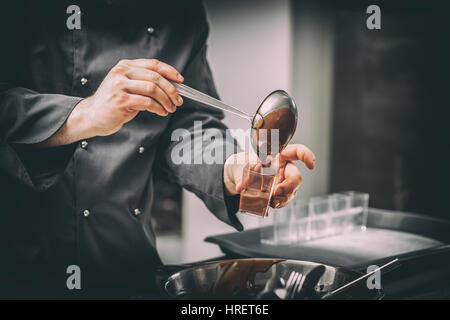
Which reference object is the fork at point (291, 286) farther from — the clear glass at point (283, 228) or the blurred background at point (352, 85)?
the blurred background at point (352, 85)

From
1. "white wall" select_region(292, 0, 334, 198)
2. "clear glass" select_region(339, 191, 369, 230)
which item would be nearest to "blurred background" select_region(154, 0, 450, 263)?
"white wall" select_region(292, 0, 334, 198)

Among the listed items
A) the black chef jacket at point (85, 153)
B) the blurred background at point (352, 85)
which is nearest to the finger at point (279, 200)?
the black chef jacket at point (85, 153)

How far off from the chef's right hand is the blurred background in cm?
92

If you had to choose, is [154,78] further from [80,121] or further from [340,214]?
[340,214]

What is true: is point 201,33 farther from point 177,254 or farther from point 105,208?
point 177,254

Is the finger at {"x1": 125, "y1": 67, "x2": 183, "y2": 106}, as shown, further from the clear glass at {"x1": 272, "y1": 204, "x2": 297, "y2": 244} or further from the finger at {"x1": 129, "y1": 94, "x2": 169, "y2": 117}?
the clear glass at {"x1": 272, "y1": 204, "x2": 297, "y2": 244}

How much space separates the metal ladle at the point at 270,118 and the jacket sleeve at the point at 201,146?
0.12 m

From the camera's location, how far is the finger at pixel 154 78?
54 centimetres

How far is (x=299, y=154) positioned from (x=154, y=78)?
194 mm

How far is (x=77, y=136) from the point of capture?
1.96 ft

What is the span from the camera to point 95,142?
→ 2.29ft

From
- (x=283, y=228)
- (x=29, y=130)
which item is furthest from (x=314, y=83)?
(x=29, y=130)

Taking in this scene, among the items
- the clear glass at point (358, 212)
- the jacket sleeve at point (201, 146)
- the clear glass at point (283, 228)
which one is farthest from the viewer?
the clear glass at point (358, 212)
